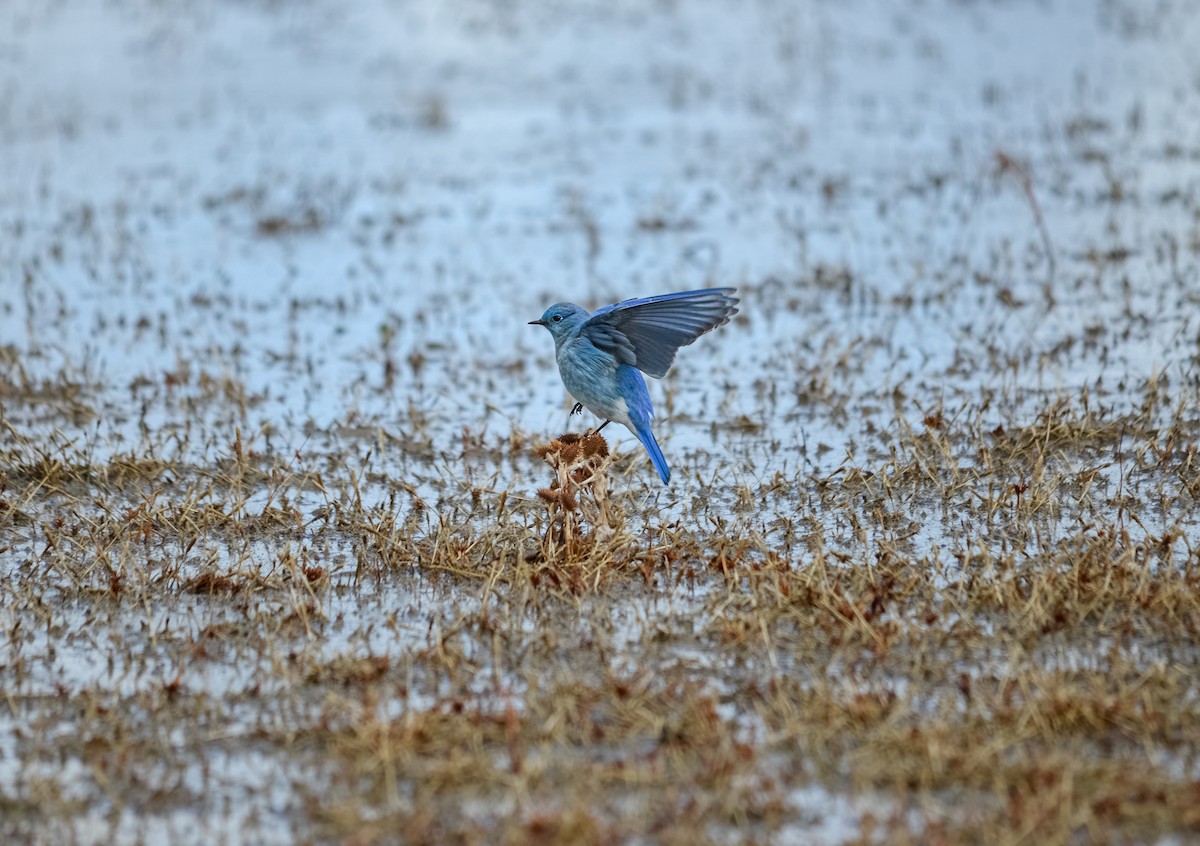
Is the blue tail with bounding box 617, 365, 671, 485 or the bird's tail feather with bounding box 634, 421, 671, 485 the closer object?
the bird's tail feather with bounding box 634, 421, 671, 485

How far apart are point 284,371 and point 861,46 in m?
8.61

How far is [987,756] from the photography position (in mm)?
3650

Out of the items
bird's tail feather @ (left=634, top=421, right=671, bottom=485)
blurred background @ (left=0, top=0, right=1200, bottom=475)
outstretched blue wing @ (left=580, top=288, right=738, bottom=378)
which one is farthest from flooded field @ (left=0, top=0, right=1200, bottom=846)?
outstretched blue wing @ (left=580, top=288, right=738, bottom=378)

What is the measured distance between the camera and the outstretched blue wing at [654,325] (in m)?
4.91

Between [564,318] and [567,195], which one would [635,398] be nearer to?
[564,318]

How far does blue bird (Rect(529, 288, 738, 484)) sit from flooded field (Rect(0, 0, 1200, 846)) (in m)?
0.24

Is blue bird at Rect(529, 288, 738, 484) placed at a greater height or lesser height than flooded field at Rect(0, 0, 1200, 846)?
greater

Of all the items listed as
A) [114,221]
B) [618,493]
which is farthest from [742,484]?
[114,221]

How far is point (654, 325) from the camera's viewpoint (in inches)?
197

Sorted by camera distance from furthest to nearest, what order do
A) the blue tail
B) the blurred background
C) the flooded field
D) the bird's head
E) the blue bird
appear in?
the blurred background → the bird's head → the blue tail → the blue bird → the flooded field

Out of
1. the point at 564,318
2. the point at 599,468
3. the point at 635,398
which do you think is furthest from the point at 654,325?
the point at 599,468

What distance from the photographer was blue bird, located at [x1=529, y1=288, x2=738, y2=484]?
4.96m

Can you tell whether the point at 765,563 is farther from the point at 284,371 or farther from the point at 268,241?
the point at 268,241

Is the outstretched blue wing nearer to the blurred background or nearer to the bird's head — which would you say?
the bird's head
